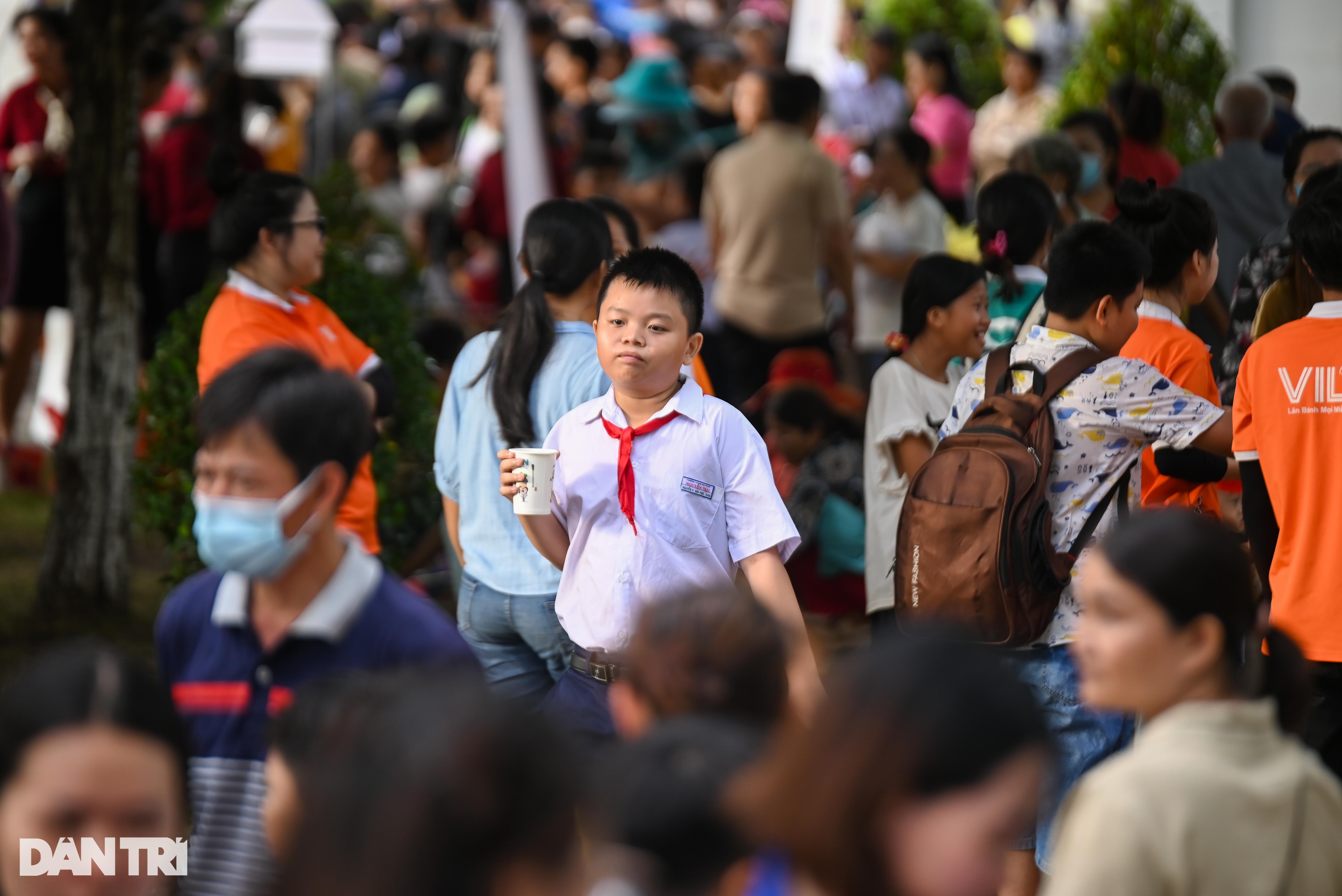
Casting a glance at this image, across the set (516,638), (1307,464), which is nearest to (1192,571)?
(1307,464)

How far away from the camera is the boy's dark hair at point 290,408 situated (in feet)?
8.77

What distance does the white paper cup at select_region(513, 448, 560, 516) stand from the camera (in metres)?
3.67

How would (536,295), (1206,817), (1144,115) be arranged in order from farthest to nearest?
(1144,115), (536,295), (1206,817)

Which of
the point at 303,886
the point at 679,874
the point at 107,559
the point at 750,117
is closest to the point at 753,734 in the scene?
the point at 679,874

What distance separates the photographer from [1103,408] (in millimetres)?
4051

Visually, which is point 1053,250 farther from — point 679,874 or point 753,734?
point 679,874

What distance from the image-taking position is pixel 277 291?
4.78m

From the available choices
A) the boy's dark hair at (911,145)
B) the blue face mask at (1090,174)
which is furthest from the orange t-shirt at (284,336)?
the boy's dark hair at (911,145)

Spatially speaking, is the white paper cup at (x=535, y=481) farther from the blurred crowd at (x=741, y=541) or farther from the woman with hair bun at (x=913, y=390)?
the woman with hair bun at (x=913, y=390)

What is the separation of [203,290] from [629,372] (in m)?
3.20

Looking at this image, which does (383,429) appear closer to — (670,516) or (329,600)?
(670,516)

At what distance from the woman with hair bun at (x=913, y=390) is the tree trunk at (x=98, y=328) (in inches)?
142

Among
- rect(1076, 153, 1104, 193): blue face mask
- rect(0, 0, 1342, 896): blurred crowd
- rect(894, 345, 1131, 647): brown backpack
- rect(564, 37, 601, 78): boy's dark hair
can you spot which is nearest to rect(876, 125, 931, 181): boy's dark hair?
rect(0, 0, 1342, 896): blurred crowd

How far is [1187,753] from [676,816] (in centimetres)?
79
